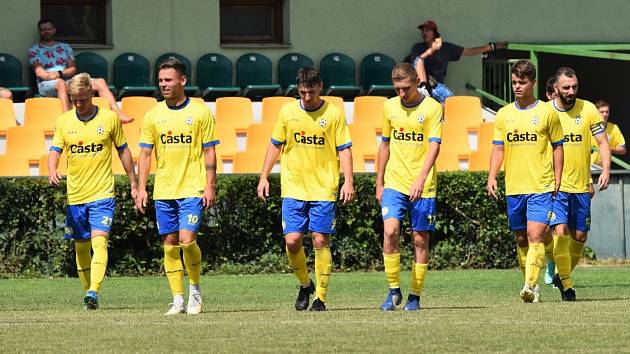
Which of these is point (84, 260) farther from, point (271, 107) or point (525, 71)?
point (271, 107)

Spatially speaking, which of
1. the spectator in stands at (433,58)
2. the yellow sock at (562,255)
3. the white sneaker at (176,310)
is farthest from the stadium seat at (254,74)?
the white sneaker at (176,310)

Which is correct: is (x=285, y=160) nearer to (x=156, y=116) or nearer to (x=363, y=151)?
(x=156, y=116)

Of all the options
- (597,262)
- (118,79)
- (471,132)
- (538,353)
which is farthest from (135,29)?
(538,353)

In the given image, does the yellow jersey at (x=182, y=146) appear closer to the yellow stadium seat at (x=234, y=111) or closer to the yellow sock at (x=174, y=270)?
the yellow sock at (x=174, y=270)

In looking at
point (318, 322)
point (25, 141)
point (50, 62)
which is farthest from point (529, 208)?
point (50, 62)

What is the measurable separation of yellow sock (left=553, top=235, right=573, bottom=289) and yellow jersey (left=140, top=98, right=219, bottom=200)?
3.58 metres

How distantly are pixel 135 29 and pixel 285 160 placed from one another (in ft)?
36.7

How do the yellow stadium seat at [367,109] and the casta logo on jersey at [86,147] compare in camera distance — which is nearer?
the casta logo on jersey at [86,147]

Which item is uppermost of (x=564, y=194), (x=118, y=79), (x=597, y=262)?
(x=118, y=79)

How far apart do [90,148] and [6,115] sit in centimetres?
777

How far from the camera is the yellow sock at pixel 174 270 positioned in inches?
489

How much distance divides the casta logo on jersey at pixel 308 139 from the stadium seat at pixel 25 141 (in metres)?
8.55

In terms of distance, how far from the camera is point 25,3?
74.3 ft

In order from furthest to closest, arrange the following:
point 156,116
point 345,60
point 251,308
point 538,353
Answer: point 345,60, point 251,308, point 156,116, point 538,353
